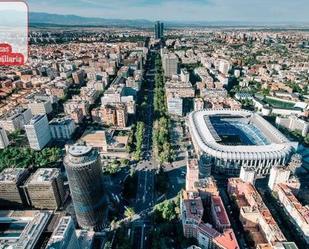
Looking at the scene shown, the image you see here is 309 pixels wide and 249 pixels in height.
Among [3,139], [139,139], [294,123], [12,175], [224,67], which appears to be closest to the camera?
[12,175]

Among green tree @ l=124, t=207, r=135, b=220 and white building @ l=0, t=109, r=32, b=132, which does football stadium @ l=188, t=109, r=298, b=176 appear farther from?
white building @ l=0, t=109, r=32, b=132

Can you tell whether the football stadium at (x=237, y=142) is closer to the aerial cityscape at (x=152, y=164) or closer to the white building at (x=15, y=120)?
the aerial cityscape at (x=152, y=164)

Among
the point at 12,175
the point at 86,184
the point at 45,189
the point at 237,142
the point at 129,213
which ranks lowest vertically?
the point at 129,213

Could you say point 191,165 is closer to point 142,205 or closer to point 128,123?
point 142,205

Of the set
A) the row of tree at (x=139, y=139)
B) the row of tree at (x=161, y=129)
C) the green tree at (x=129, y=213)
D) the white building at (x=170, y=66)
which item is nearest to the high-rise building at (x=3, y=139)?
the row of tree at (x=139, y=139)

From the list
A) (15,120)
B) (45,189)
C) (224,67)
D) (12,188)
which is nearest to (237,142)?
(45,189)

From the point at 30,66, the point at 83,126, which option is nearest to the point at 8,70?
the point at 30,66

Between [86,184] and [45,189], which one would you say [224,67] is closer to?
[45,189]

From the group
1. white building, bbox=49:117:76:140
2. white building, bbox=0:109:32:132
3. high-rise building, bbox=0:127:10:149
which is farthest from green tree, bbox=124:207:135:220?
white building, bbox=0:109:32:132
